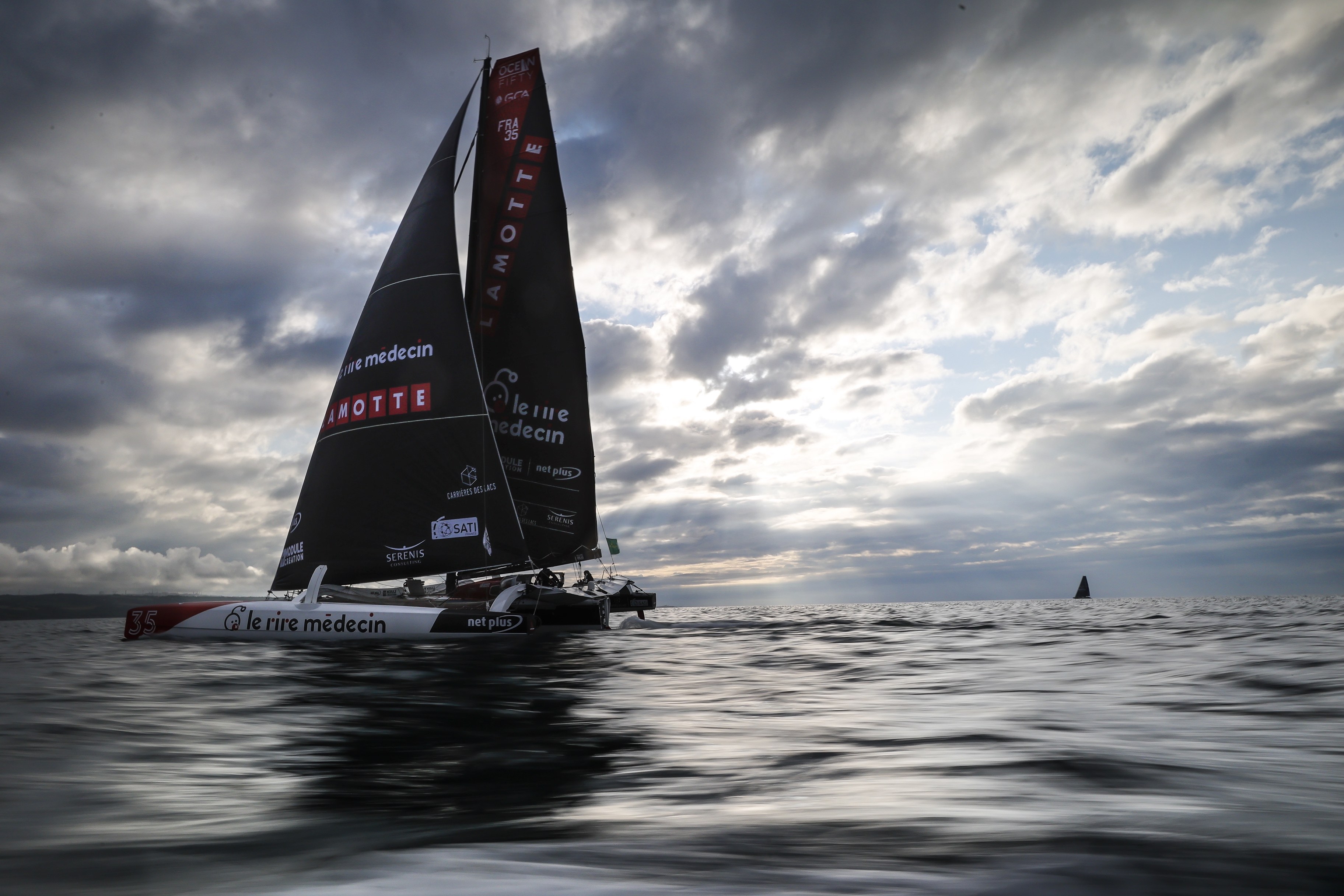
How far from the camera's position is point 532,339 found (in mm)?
24031

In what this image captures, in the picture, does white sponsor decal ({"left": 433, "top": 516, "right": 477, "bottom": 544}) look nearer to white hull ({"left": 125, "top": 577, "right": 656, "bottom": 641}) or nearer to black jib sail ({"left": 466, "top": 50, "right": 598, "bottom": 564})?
white hull ({"left": 125, "top": 577, "right": 656, "bottom": 641})

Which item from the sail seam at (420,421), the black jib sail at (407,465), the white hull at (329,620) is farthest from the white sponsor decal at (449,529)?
the sail seam at (420,421)

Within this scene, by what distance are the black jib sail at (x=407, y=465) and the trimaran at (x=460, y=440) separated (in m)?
0.04

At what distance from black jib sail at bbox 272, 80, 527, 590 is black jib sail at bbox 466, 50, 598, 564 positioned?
4225mm

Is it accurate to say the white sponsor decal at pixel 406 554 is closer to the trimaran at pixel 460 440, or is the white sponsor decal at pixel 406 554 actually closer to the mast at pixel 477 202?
the trimaran at pixel 460 440

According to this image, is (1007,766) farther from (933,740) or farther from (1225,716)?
(1225,716)

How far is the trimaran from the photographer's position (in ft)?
50.0

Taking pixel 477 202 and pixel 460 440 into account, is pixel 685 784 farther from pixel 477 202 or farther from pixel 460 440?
pixel 477 202

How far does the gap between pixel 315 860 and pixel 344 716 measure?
4391 millimetres

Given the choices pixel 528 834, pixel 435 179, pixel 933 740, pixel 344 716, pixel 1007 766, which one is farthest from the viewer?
pixel 435 179

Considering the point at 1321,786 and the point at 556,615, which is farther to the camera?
the point at 556,615

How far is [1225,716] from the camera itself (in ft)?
Answer: 17.7

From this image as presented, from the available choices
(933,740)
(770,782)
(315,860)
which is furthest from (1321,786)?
(315,860)

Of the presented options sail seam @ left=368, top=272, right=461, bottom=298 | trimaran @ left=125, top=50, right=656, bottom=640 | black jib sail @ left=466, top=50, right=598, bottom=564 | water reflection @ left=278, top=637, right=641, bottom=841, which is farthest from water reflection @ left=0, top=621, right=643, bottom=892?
black jib sail @ left=466, top=50, right=598, bottom=564
